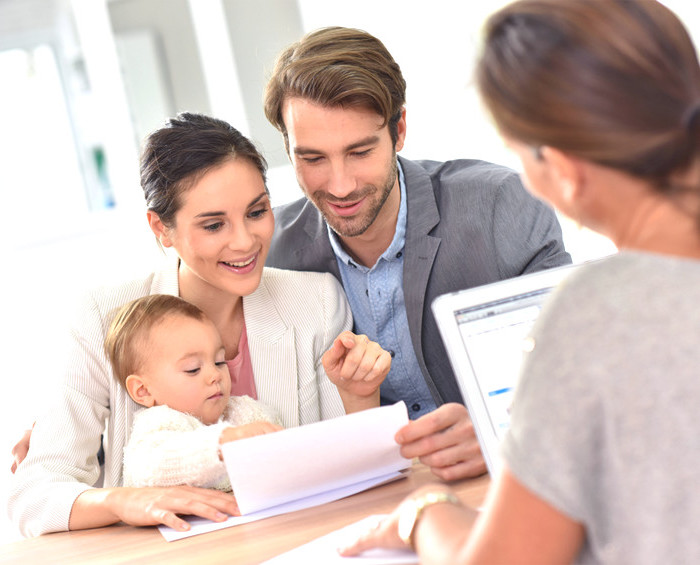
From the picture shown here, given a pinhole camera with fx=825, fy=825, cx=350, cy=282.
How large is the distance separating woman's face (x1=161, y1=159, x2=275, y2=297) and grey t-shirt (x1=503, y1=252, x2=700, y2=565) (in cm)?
126

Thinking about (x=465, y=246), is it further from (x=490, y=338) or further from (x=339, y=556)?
(x=339, y=556)

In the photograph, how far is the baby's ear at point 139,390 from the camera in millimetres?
1791

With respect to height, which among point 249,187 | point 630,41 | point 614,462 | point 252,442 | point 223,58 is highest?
point 223,58

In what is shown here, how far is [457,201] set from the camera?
2166mm

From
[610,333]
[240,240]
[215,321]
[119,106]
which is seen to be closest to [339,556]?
[610,333]

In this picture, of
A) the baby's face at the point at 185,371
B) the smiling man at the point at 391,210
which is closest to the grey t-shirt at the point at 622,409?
the baby's face at the point at 185,371

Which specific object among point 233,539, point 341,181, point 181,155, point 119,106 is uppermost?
point 119,106

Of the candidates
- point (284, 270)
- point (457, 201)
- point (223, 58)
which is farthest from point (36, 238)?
point (457, 201)

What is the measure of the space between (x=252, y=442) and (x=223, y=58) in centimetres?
448

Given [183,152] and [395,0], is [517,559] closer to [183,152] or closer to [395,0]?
[183,152]

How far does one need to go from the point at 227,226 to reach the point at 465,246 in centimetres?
60

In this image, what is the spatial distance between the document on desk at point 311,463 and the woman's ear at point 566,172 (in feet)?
2.01

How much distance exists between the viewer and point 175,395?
69.6 inches

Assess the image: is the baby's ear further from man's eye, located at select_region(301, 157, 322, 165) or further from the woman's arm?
the woman's arm
